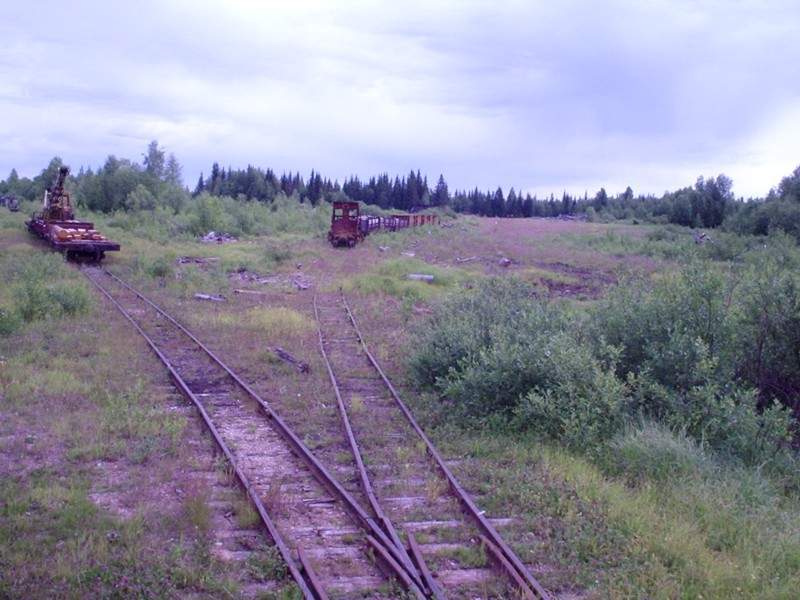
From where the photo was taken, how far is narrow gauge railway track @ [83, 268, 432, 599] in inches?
228

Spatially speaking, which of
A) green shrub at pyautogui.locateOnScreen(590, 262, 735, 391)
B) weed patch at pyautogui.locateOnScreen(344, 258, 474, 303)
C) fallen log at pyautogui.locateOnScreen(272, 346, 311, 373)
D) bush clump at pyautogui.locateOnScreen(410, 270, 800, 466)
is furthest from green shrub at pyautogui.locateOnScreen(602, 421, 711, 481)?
weed patch at pyautogui.locateOnScreen(344, 258, 474, 303)

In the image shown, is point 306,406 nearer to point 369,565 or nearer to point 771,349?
point 369,565

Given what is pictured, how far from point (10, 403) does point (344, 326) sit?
351 inches

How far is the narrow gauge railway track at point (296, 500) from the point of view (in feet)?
19.0

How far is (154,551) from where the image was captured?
6027 mm

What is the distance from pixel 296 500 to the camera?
7383mm

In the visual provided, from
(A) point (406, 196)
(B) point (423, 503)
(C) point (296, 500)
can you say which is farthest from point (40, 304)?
(A) point (406, 196)

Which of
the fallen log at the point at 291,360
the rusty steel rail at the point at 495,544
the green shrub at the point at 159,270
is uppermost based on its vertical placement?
the green shrub at the point at 159,270

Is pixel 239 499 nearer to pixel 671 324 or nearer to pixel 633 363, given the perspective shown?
pixel 633 363

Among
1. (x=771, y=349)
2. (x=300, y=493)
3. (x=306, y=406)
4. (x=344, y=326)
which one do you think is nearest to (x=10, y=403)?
(x=306, y=406)

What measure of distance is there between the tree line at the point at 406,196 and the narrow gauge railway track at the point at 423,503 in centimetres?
5222

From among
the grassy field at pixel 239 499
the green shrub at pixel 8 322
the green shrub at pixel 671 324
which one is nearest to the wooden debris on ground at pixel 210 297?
the grassy field at pixel 239 499

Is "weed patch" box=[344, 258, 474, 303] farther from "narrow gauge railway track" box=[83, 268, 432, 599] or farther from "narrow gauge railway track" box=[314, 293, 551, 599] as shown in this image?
"narrow gauge railway track" box=[314, 293, 551, 599]

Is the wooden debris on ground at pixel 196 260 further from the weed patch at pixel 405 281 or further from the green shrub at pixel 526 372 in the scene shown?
the green shrub at pixel 526 372
